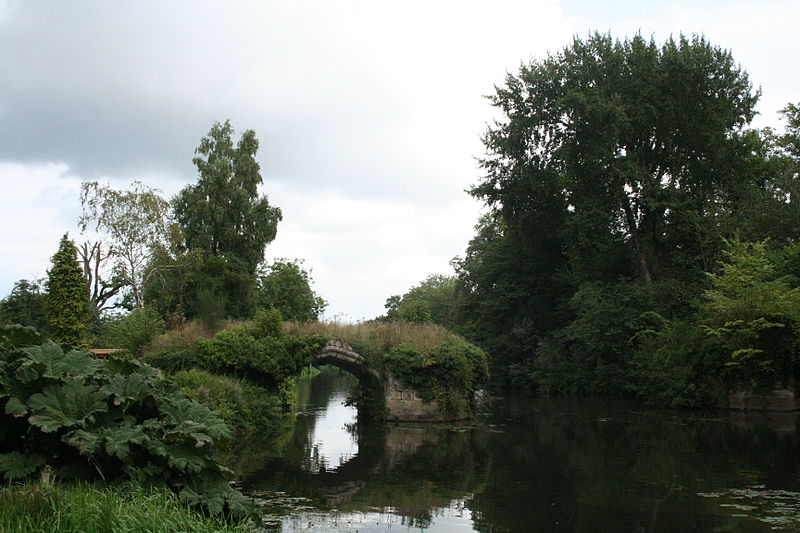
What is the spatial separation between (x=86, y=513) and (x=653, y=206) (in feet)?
84.8

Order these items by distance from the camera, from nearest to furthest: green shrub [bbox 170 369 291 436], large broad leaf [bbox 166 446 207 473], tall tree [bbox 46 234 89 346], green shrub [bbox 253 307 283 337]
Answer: large broad leaf [bbox 166 446 207 473] → green shrub [bbox 170 369 291 436] → green shrub [bbox 253 307 283 337] → tall tree [bbox 46 234 89 346]

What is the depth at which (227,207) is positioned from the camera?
4153 cm

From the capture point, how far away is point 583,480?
1158 cm

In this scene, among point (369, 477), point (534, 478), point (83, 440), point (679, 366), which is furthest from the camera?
point (679, 366)

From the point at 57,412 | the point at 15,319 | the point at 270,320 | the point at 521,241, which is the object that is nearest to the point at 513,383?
the point at 521,241

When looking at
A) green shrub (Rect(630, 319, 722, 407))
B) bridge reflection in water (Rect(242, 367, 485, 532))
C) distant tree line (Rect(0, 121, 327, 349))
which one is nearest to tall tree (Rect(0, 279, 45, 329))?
distant tree line (Rect(0, 121, 327, 349))

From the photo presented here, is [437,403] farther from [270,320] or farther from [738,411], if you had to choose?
[738,411]

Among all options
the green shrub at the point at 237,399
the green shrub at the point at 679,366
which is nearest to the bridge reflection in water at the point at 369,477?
the green shrub at the point at 237,399

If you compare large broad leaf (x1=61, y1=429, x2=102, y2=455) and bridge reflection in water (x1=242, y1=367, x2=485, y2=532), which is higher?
large broad leaf (x1=61, y1=429, x2=102, y2=455)

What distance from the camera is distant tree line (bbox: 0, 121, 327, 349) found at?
26125mm

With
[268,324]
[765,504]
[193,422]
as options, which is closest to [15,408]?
[193,422]

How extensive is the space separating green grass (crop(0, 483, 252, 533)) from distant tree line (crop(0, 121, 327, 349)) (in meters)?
15.6

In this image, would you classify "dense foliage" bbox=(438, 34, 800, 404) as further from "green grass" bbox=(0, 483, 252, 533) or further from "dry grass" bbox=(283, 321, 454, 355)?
"green grass" bbox=(0, 483, 252, 533)

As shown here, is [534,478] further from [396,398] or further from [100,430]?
[396,398]
